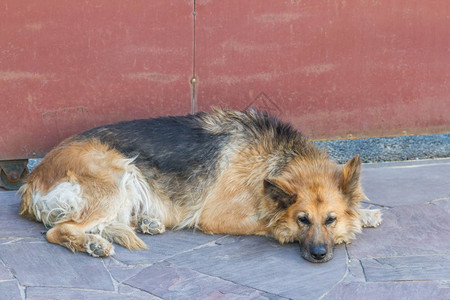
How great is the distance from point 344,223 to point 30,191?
8.31 feet

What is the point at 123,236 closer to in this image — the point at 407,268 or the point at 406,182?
the point at 407,268

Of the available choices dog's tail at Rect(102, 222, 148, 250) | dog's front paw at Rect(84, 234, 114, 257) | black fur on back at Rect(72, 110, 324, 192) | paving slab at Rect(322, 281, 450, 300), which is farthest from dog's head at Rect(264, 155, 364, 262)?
dog's front paw at Rect(84, 234, 114, 257)

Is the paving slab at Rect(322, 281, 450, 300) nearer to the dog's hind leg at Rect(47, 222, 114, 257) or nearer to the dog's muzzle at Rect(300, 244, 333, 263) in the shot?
the dog's muzzle at Rect(300, 244, 333, 263)

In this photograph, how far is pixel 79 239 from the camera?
469cm

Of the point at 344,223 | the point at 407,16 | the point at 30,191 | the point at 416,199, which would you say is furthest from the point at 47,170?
the point at 407,16

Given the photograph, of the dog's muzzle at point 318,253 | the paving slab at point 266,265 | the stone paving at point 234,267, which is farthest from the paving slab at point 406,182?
the dog's muzzle at point 318,253

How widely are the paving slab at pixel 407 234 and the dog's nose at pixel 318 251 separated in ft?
0.94

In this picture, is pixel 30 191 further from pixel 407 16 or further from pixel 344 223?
pixel 407 16

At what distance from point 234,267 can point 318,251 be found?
2.01 feet

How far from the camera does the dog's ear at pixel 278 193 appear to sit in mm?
4781

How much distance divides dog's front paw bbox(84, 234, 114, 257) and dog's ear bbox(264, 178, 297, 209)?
1273 millimetres

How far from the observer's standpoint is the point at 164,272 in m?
4.39

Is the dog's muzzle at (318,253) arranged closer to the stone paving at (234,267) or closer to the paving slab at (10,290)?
the stone paving at (234,267)

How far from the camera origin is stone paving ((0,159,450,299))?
4098 mm
